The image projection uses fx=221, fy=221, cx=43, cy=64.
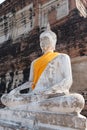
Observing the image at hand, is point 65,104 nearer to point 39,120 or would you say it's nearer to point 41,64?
point 39,120

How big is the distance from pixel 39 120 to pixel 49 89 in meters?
0.59

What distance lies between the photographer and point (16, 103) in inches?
155

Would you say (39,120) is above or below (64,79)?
below

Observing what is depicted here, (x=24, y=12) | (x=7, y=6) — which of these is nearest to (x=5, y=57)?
(x=24, y=12)

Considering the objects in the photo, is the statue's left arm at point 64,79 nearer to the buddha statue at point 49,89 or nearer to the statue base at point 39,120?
the buddha statue at point 49,89

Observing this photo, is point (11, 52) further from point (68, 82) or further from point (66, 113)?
point (66, 113)

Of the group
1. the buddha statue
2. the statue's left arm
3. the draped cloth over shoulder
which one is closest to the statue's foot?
the buddha statue

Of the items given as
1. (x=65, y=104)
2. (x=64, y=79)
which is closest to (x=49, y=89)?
(x=64, y=79)

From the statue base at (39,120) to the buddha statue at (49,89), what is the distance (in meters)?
0.11

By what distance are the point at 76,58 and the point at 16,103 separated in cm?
314

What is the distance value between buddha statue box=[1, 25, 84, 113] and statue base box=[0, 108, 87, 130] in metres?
0.11

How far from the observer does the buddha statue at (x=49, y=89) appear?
3.31 m

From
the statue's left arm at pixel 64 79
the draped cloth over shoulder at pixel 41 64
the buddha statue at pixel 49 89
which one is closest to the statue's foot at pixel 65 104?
the buddha statue at pixel 49 89

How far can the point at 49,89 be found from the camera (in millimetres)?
3811
